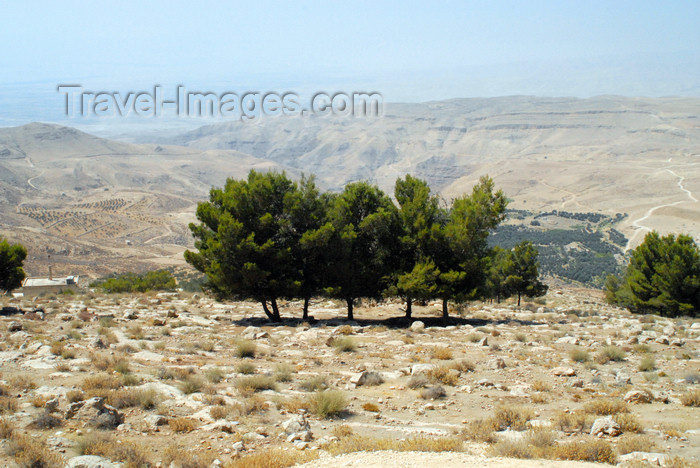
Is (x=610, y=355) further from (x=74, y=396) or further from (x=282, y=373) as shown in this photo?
(x=74, y=396)

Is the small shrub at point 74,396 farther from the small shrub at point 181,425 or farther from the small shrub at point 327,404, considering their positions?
the small shrub at point 327,404

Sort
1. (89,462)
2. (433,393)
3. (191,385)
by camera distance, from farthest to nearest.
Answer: (433,393) → (191,385) → (89,462)

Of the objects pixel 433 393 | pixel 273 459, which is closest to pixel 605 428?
pixel 433 393

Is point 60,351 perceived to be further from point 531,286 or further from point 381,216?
point 531,286

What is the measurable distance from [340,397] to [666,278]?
28.0m

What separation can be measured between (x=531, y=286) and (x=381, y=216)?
2091cm

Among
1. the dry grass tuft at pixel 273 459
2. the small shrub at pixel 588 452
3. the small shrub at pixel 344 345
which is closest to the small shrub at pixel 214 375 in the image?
the dry grass tuft at pixel 273 459

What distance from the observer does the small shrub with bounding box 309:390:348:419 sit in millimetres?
10107

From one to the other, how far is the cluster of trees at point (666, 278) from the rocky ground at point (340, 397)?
1228 centimetres

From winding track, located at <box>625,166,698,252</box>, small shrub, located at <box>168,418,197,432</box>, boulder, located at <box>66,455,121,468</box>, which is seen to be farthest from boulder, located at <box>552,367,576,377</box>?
winding track, located at <box>625,166,698,252</box>

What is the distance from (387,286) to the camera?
24.7m

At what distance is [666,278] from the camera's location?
30953mm

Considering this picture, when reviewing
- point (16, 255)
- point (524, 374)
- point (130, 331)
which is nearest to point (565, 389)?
point (524, 374)

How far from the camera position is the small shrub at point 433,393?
11320 millimetres
